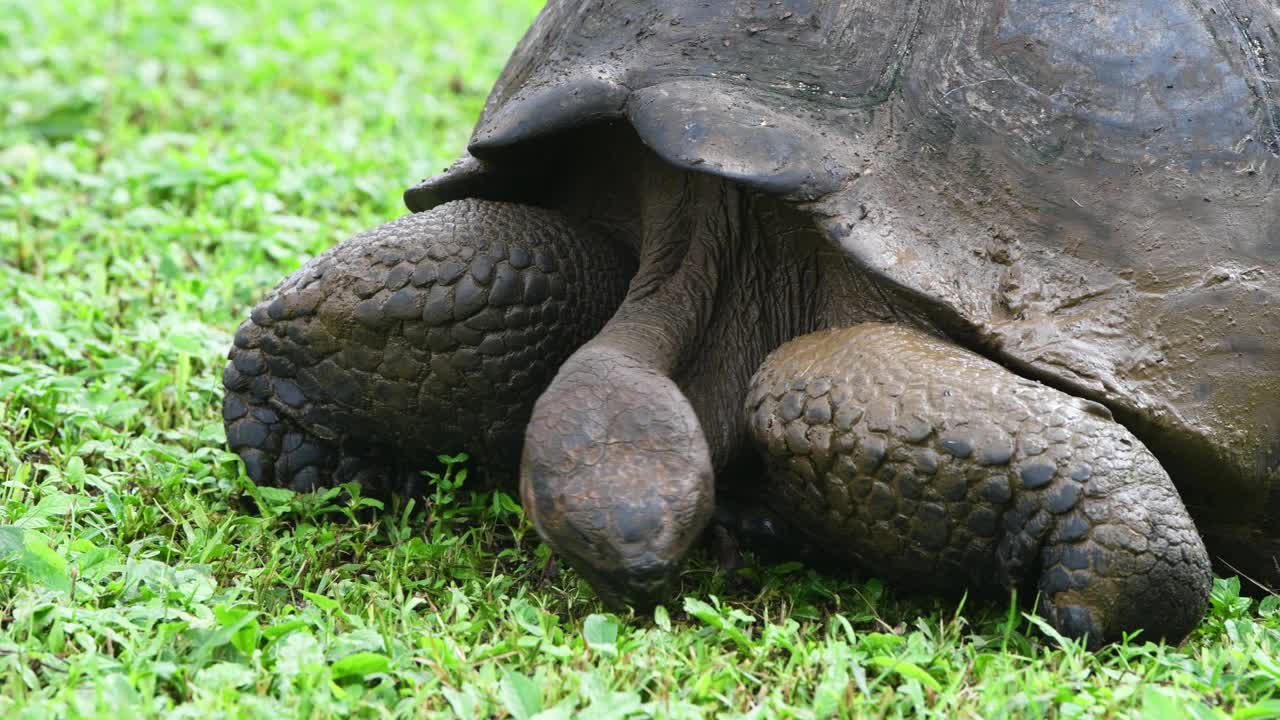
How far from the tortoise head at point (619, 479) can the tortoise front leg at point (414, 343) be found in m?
0.40

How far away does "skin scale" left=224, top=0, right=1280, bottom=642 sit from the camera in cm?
257

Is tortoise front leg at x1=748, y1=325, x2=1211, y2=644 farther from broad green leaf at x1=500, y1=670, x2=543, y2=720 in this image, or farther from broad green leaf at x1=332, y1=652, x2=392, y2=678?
broad green leaf at x1=332, y1=652, x2=392, y2=678

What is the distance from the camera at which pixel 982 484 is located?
2.57m

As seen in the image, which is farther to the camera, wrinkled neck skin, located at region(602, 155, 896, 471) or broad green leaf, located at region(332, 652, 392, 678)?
wrinkled neck skin, located at region(602, 155, 896, 471)

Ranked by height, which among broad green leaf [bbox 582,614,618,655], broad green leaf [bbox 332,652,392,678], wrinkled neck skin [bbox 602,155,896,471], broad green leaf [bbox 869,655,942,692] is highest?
wrinkled neck skin [bbox 602,155,896,471]

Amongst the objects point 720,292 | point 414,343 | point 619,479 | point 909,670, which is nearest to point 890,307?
point 720,292

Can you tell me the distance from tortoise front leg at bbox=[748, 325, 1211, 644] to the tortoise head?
0.23 meters

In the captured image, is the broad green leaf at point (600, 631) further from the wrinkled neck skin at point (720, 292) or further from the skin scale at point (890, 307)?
the wrinkled neck skin at point (720, 292)

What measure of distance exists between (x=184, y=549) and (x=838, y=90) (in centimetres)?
154

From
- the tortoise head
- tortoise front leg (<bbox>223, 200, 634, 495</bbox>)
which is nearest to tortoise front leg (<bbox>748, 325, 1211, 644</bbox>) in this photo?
the tortoise head

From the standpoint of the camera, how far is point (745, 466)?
3.11 meters

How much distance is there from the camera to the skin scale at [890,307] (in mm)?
2572

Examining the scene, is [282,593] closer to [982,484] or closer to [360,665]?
[360,665]

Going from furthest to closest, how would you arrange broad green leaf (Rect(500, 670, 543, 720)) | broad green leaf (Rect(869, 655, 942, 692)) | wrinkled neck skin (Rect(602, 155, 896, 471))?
wrinkled neck skin (Rect(602, 155, 896, 471)) → broad green leaf (Rect(869, 655, 942, 692)) → broad green leaf (Rect(500, 670, 543, 720))
